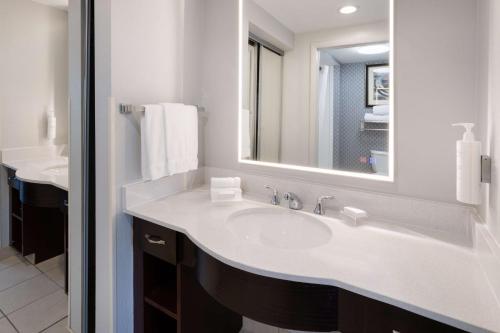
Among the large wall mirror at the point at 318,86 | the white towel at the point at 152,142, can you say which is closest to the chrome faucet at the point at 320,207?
the large wall mirror at the point at 318,86

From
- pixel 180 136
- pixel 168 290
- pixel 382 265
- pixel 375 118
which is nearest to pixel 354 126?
pixel 375 118

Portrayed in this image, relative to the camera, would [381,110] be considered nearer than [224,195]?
Yes

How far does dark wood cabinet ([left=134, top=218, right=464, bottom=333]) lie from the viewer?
0.68 meters

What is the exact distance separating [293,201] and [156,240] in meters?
0.65

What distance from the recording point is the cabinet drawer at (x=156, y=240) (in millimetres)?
1101

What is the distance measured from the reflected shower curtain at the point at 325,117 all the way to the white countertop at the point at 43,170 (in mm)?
1317

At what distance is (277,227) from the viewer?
1.26m

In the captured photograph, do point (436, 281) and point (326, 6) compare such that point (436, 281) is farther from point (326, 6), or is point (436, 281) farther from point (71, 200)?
point (71, 200)

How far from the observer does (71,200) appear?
132cm

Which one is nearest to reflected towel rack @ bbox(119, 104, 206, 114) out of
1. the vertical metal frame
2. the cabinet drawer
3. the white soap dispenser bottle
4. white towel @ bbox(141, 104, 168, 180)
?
white towel @ bbox(141, 104, 168, 180)

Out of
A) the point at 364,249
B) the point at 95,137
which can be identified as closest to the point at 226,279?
the point at 364,249

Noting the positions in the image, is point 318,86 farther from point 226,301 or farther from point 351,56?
point 226,301

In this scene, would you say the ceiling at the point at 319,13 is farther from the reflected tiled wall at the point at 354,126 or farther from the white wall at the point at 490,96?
the white wall at the point at 490,96

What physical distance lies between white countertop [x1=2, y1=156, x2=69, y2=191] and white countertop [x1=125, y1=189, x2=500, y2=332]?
645 millimetres
